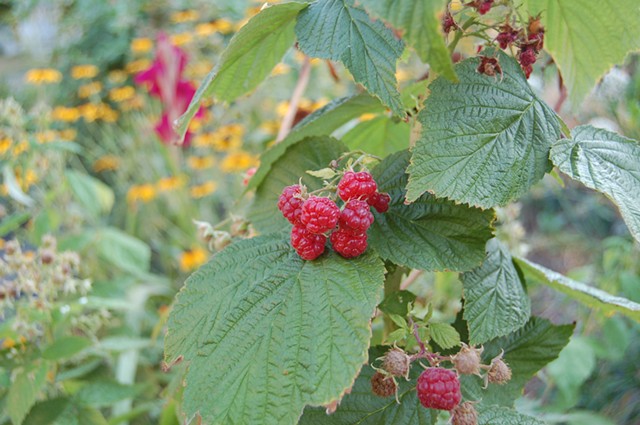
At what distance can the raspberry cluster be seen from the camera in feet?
1.54

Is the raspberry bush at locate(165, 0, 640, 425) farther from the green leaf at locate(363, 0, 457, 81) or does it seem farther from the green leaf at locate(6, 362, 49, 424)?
the green leaf at locate(6, 362, 49, 424)

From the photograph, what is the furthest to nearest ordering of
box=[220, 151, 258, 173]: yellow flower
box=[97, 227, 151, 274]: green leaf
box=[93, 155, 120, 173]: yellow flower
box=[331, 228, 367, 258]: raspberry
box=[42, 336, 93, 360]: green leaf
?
box=[93, 155, 120, 173]: yellow flower < box=[220, 151, 258, 173]: yellow flower < box=[97, 227, 151, 274]: green leaf < box=[42, 336, 93, 360]: green leaf < box=[331, 228, 367, 258]: raspberry

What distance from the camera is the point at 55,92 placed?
394cm

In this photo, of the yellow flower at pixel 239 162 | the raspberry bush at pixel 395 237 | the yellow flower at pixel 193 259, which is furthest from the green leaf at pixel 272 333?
the yellow flower at pixel 239 162

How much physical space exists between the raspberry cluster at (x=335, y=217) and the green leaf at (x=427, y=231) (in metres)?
0.03

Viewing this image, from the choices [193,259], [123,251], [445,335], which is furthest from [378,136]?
[193,259]

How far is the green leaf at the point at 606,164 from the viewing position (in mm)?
443

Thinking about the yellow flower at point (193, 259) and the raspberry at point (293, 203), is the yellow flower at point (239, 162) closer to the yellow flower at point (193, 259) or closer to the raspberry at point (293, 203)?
the yellow flower at point (193, 259)

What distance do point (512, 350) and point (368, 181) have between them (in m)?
0.24

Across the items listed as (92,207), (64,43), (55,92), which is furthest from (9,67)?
(92,207)

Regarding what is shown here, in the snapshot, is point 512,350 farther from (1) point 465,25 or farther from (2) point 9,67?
(2) point 9,67

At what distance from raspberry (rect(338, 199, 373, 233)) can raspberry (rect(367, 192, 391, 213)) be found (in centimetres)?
4

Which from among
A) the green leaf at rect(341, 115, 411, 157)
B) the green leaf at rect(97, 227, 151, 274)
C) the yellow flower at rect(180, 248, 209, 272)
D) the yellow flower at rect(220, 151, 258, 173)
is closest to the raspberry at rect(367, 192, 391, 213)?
the green leaf at rect(341, 115, 411, 157)

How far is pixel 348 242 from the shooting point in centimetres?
49
